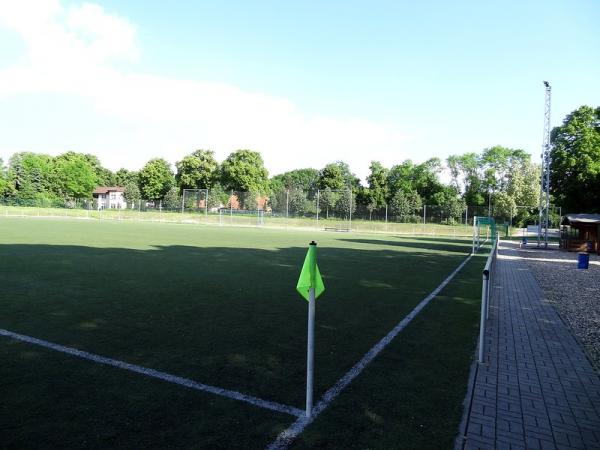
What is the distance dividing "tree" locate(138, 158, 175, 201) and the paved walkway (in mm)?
91175

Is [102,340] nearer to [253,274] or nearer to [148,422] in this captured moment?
[148,422]

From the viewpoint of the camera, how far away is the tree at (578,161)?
36.6 m

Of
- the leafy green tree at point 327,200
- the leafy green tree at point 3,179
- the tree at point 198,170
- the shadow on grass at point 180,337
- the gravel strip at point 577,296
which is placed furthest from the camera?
the tree at point 198,170

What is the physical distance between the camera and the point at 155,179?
9094 cm

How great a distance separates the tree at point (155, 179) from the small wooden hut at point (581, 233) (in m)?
80.2

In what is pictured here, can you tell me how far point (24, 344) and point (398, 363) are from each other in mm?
4945

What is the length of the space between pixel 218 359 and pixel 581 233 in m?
29.6

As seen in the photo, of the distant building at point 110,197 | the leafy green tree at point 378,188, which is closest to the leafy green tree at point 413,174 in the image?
the leafy green tree at point 378,188

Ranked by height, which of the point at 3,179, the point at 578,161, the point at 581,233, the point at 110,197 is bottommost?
the point at 581,233

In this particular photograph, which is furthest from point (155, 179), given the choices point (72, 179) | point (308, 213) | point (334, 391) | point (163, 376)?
point (334, 391)

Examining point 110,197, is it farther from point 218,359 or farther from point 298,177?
point 218,359

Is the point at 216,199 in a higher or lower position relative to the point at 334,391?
higher

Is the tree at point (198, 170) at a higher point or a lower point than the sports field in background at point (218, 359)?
higher

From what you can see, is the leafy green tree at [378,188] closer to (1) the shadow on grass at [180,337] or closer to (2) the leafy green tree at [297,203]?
(2) the leafy green tree at [297,203]
